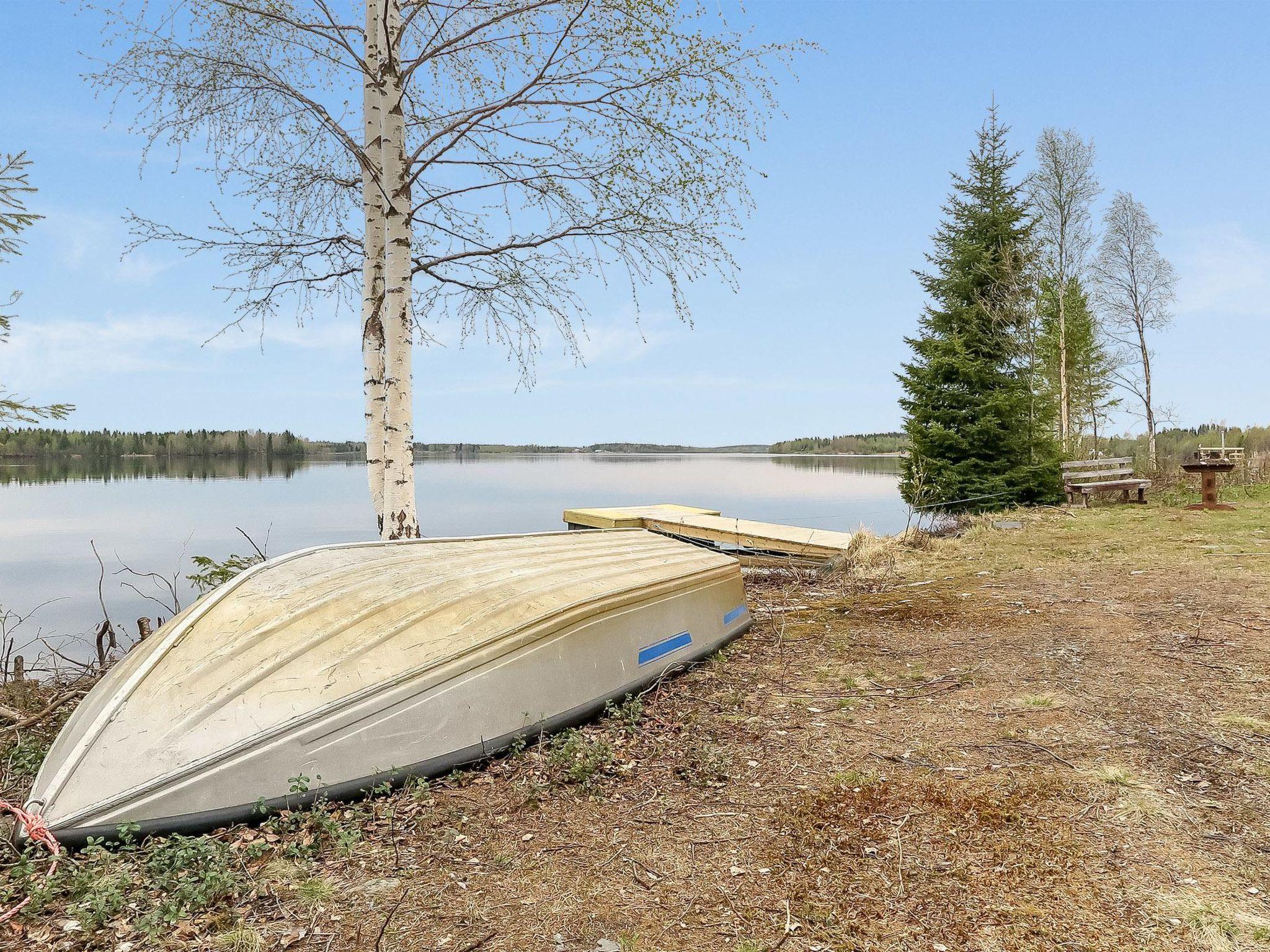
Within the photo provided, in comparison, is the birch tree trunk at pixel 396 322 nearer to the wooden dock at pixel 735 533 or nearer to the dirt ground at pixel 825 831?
the dirt ground at pixel 825 831

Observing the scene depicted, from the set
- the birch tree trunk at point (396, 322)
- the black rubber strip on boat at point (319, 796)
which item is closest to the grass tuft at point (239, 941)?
the black rubber strip on boat at point (319, 796)

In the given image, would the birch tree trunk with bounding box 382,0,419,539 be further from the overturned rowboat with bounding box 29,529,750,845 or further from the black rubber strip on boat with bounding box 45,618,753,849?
the black rubber strip on boat with bounding box 45,618,753,849

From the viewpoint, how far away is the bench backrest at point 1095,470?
14562mm

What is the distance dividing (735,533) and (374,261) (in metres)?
6.29

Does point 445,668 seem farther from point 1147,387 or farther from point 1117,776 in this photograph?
point 1147,387

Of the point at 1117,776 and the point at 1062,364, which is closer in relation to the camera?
the point at 1117,776

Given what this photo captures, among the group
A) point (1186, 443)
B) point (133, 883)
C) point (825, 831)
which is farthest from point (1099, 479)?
point (1186, 443)

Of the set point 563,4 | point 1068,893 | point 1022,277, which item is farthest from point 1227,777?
point 1022,277

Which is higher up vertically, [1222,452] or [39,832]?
[1222,452]

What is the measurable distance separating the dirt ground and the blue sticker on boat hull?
22 centimetres

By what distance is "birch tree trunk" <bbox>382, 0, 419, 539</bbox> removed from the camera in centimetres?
561

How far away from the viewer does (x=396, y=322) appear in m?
5.60

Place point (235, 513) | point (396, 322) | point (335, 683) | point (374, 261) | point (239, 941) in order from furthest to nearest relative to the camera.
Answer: point (235, 513) → point (374, 261) → point (396, 322) → point (335, 683) → point (239, 941)

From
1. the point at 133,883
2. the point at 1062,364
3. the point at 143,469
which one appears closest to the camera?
the point at 133,883
